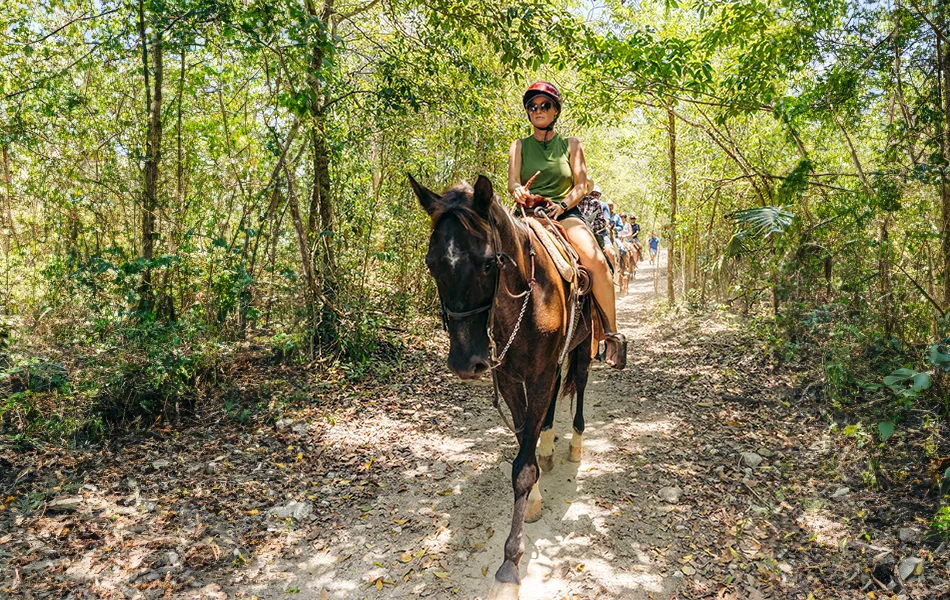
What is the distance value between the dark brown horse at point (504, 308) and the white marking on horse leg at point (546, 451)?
2.43 ft

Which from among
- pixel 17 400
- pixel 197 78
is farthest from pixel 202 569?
pixel 197 78

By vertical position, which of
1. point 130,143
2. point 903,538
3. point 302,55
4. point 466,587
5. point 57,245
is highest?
point 302,55

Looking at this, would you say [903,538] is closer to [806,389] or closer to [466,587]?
[806,389]

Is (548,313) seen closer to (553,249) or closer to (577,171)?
(553,249)

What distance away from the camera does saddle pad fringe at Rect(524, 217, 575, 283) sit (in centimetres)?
371

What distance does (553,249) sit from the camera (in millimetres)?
3783

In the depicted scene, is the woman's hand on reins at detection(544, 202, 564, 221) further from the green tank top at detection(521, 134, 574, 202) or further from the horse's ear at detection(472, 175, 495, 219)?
the horse's ear at detection(472, 175, 495, 219)

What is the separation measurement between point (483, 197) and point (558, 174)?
1.70 m

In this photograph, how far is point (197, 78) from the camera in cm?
590

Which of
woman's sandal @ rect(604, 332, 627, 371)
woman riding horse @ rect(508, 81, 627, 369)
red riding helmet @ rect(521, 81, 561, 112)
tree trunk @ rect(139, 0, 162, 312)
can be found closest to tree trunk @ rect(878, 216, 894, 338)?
woman's sandal @ rect(604, 332, 627, 371)

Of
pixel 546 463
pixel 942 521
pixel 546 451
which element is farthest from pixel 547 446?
pixel 942 521

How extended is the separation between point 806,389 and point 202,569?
19.3ft

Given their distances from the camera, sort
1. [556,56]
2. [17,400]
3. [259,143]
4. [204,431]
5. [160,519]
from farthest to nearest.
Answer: [556,56], [259,143], [204,431], [17,400], [160,519]

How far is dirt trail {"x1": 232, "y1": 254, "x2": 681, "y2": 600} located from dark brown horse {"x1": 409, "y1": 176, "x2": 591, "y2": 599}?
31 cm
